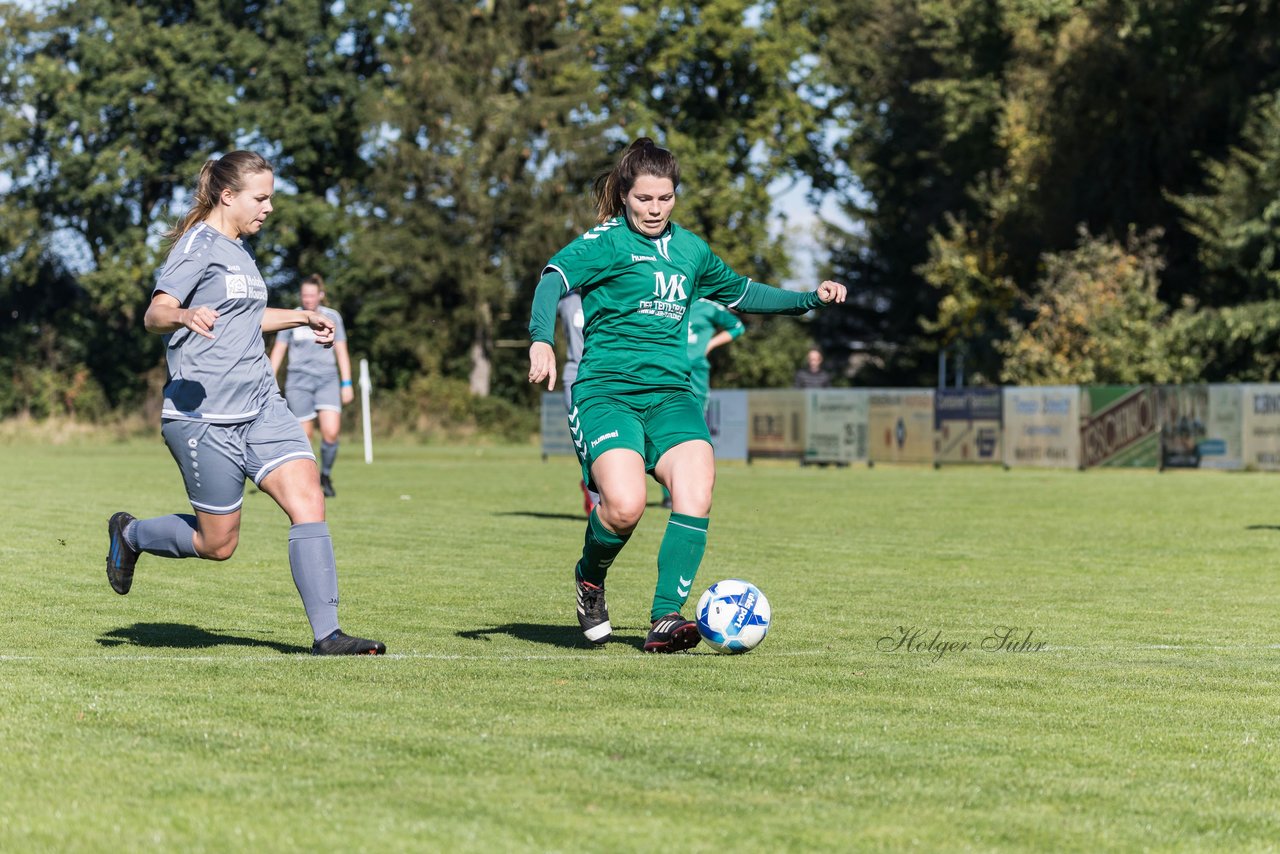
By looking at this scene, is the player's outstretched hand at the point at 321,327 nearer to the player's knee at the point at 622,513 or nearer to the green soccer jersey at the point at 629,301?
the green soccer jersey at the point at 629,301

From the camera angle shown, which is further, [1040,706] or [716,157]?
[716,157]

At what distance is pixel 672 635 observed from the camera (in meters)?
7.21

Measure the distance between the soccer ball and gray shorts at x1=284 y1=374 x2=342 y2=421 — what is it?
40.6ft

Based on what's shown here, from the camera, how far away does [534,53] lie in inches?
2263

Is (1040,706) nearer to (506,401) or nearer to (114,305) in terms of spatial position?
(506,401)

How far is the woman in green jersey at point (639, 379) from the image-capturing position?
24.0 ft

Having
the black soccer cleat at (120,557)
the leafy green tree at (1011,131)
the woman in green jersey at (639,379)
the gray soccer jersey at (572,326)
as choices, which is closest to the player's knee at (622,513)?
the woman in green jersey at (639,379)

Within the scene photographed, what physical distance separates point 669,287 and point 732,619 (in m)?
1.43

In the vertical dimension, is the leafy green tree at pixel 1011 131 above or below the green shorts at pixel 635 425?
above

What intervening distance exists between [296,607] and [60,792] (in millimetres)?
4789

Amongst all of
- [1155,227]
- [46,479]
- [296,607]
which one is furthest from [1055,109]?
[296,607]

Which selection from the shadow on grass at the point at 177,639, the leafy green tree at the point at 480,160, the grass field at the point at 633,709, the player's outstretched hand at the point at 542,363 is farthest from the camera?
the leafy green tree at the point at 480,160

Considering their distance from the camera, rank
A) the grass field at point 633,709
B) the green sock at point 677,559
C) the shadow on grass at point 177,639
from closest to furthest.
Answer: the grass field at point 633,709 → the green sock at point 677,559 → the shadow on grass at point 177,639

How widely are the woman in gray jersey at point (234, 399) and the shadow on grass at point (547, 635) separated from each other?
2.97 feet
